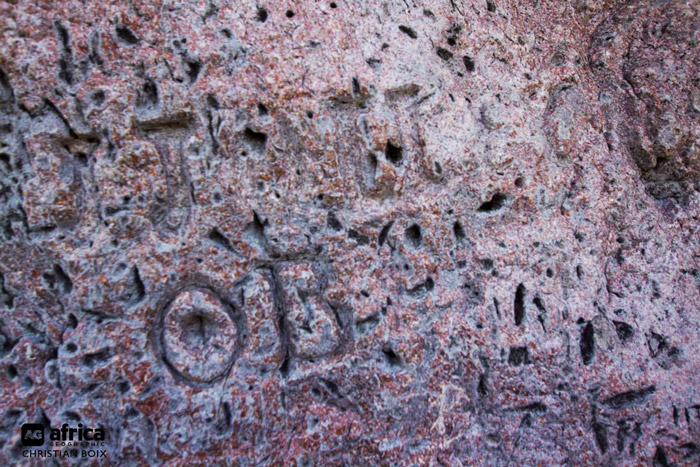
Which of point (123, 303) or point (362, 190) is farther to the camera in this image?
point (362, 190)

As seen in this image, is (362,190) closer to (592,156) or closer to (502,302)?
(502,302)

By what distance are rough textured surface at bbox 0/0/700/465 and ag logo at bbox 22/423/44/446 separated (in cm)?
3

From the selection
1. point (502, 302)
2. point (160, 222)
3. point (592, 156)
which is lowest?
point (502, 302)

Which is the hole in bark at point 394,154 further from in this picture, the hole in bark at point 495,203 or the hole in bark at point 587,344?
the hole in bark at point 587,344

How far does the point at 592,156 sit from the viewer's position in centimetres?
149

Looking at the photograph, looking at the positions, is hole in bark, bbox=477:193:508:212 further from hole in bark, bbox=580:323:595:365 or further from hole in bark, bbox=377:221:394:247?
hole in bark, bbox=580:323:595:365

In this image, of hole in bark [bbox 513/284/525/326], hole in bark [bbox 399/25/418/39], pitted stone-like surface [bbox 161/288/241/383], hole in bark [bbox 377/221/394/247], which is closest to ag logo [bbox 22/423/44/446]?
pitted stone-like surface [bbox 161/288/241/383]

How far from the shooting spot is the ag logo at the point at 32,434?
108 cm

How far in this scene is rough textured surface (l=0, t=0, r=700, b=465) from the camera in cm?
112

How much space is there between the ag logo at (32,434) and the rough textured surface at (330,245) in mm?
30

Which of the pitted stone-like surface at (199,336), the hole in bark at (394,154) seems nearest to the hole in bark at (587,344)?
the hole in bark at (394,154)

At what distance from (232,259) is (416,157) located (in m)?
0.60

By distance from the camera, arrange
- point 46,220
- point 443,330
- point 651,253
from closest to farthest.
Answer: point 46,220 < point 443,330 < point 651,253

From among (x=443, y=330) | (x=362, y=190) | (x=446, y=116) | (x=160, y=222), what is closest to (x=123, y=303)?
(x=160, y=222)
